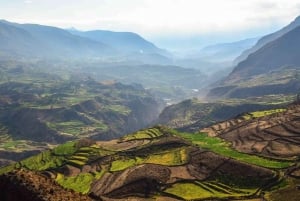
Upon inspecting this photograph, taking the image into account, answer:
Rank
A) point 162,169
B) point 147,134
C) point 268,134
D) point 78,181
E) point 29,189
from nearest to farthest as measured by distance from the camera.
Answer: point 29,189 < point 162,169 < point 78,181 < point 268,134 < point 147,134

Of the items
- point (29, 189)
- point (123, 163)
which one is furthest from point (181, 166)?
point (29, 189)

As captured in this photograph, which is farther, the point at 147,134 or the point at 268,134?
the point at 147,134

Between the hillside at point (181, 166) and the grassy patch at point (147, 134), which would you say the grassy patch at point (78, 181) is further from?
the grassy patch at point (147, 134)

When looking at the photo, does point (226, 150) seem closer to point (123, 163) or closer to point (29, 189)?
point (123, 163)

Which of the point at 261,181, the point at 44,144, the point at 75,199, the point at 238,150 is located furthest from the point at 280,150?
the point at 44,144

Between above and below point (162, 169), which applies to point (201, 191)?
below

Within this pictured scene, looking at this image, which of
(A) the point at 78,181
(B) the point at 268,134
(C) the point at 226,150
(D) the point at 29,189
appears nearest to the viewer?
(D) the point at 29,189

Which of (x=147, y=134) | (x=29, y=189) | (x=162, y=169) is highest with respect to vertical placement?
(x=29, y=189)

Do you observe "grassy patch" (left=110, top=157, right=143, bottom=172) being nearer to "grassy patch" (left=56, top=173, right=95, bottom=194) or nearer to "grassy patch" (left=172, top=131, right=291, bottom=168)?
"grassy patch" (left=56, top=173, right=95, bottom=194)

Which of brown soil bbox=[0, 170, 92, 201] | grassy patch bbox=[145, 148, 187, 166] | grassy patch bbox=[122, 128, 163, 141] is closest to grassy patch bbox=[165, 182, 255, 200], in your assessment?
grassy patch bbox=[145, 148, 187, 166]

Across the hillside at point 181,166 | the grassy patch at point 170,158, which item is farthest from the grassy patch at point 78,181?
the grassy patch at point 170,158
